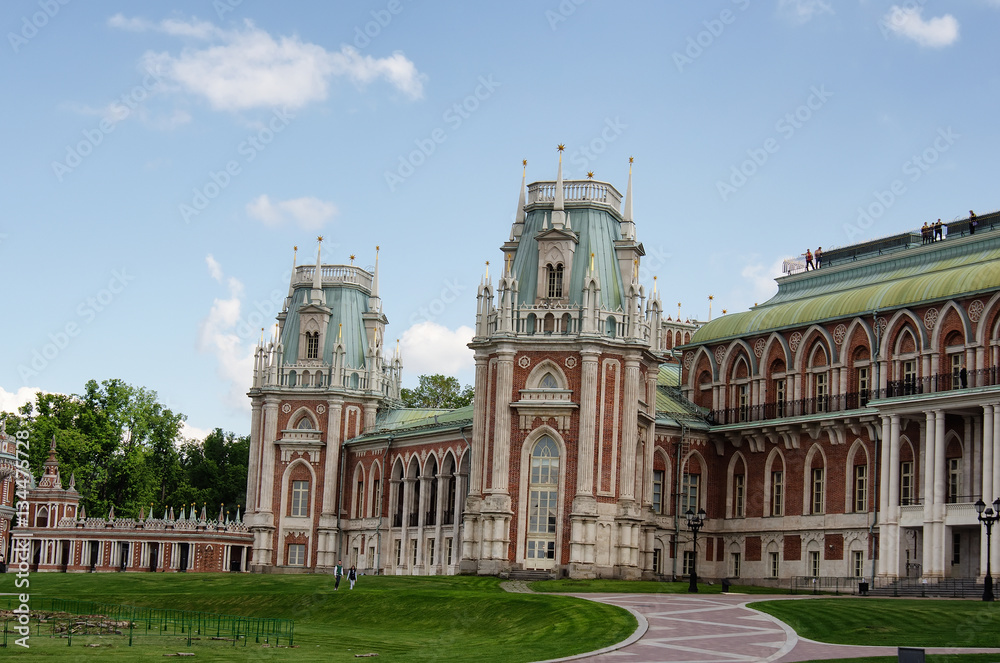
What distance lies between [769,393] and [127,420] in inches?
1960

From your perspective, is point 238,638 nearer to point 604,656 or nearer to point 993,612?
point 604,656

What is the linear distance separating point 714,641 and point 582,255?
106 feet

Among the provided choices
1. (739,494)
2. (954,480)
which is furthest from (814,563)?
(954,480)

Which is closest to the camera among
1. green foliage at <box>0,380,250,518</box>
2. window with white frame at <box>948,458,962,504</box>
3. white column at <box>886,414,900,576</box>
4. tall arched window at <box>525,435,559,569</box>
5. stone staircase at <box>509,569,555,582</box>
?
window with white frame at <box>948,458,962,504</box>

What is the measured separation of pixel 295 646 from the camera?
125 ft

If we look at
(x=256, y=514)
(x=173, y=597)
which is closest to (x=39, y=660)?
(x=173, y=597)

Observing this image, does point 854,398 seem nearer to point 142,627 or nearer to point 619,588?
point 619,588

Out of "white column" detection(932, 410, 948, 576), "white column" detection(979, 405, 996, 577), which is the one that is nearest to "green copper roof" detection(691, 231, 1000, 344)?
"white column" detection(979, 405, 996, 577)

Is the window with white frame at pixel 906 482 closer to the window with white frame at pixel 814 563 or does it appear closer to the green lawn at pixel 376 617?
the window with white frame at pixel 814 563

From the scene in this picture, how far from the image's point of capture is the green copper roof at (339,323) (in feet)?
281

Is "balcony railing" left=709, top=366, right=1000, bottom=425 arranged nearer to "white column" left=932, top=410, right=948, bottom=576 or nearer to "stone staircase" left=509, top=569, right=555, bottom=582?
"white column" left=932, top=410, right=948, bottom=576

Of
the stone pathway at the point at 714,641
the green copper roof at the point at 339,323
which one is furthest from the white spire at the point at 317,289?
the stone pathway at the point at 714,641

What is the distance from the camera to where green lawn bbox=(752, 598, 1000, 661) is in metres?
35.3

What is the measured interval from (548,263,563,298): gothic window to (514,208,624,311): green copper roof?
1.93 feet
